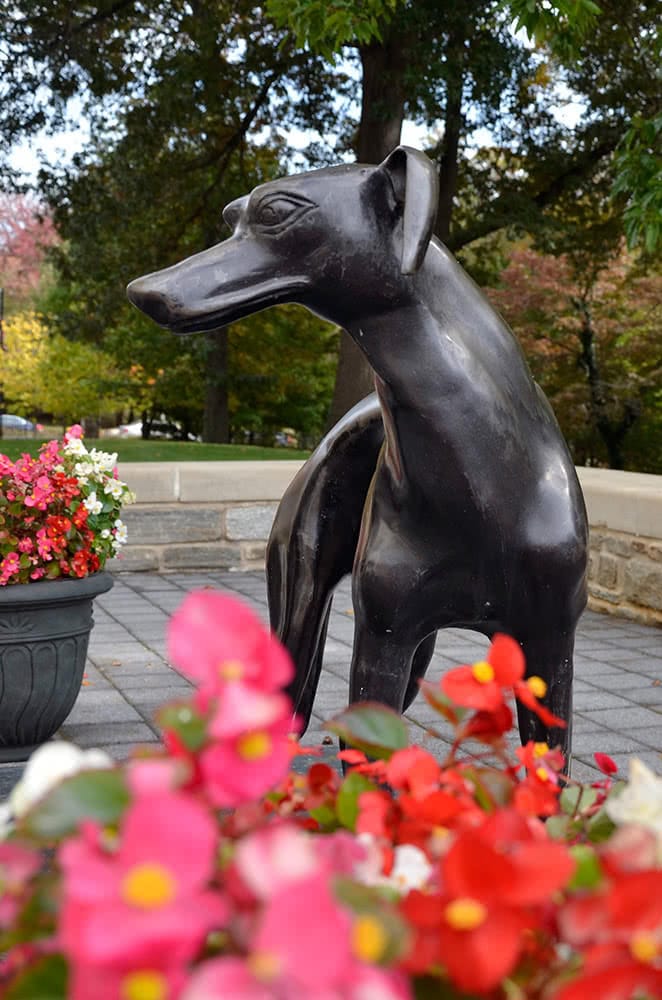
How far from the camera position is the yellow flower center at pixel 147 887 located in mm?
566

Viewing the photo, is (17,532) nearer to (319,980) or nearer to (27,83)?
(319,980)

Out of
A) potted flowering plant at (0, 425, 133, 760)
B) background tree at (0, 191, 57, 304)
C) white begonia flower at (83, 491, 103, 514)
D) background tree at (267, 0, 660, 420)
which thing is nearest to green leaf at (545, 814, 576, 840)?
potted flowering plant at (0, 425, 133, 760)

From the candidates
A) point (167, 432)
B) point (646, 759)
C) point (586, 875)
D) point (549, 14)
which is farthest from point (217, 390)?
point (586, 875)

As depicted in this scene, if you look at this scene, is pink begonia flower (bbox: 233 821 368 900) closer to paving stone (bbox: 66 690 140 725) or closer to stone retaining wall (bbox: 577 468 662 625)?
paving stone (bbox: 66 690 140 725)

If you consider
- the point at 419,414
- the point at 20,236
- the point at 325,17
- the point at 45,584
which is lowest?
the point at 45,584

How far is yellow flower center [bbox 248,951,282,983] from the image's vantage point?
548 millimetres

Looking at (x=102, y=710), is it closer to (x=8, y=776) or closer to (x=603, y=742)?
(x=8, y=776)

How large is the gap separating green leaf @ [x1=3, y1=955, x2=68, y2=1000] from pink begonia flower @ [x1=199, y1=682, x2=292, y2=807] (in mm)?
132

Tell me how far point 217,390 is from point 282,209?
1739 cm

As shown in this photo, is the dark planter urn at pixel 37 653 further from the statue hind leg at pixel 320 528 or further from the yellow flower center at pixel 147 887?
the yellow flower center at pixel 147 887

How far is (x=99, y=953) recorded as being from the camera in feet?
1.79

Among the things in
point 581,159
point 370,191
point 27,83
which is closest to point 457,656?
point 370,191

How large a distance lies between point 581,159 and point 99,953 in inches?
632

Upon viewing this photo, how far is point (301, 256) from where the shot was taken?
188cm
